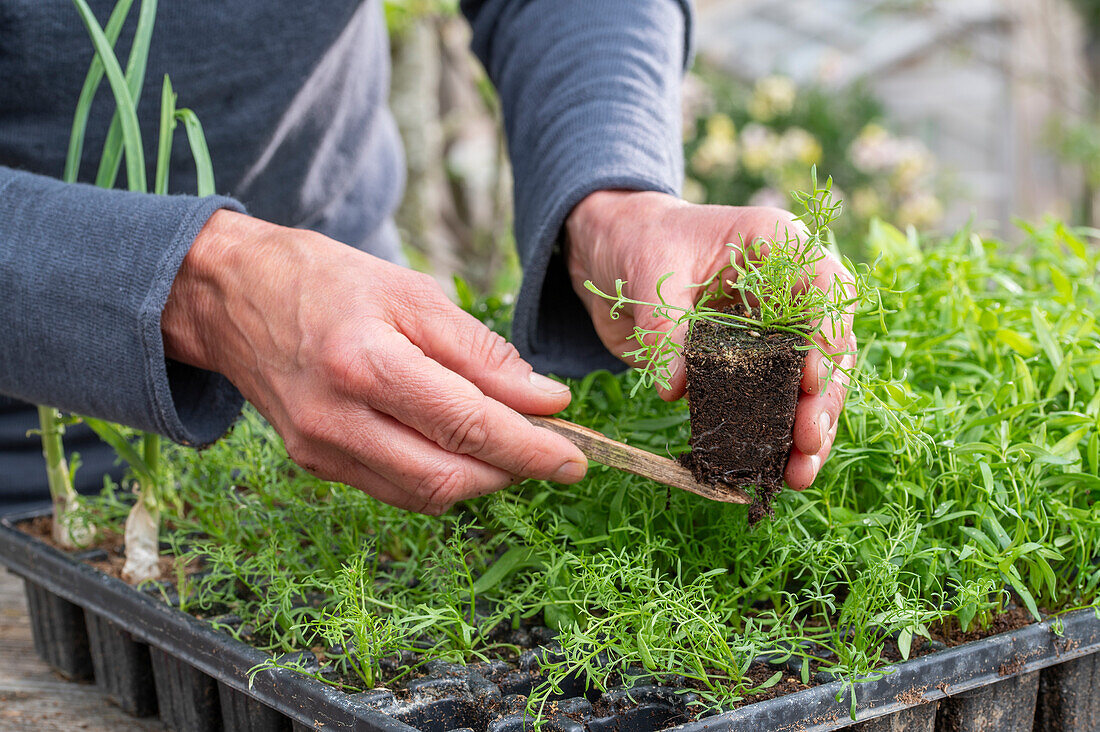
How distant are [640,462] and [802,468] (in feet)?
0.49

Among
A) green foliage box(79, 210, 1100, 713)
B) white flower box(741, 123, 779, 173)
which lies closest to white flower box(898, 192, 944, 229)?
white flower box(741, 123, 779, 173)

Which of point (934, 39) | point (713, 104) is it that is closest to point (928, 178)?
point (713, 104)

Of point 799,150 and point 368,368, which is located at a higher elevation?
point 368,368

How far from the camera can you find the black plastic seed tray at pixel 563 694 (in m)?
0.69

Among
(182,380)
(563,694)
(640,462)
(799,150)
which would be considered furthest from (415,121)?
(563,694)

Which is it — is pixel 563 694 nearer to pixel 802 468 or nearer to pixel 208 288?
pixel 802 468

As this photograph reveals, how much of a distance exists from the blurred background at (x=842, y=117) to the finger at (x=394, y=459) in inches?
79.1

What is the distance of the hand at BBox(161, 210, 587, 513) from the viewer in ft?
2.68

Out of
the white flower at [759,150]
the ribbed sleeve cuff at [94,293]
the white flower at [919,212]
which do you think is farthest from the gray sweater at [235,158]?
the white flower at [919,212]

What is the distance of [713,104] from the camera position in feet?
18.2

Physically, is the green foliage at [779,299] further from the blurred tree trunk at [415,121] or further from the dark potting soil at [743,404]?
the blurred tree trunk at [415,121]

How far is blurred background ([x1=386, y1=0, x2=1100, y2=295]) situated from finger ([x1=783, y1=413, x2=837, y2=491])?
192 centimetres

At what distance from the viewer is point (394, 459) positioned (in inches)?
33.2

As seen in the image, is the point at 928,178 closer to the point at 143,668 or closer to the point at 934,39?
the point at 934,39
